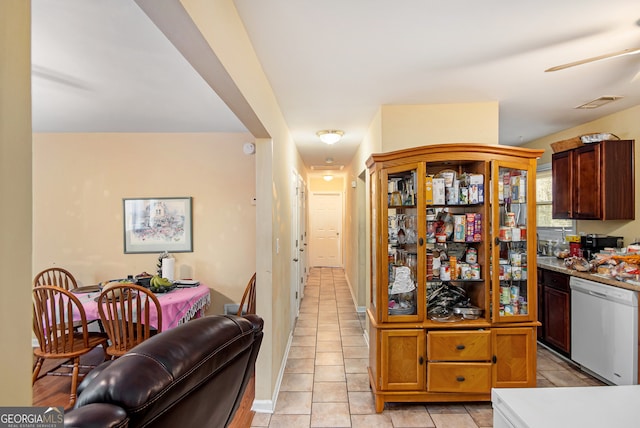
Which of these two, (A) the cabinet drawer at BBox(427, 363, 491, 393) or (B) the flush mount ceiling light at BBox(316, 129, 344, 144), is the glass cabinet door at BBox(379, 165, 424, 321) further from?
(B) the flush mount ceiling light at BBox(316, 129, 344, 144)

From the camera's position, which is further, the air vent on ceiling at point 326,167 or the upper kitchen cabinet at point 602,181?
the air vent on ceiling at point 326,167

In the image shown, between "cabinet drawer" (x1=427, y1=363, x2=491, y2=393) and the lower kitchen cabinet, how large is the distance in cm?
146

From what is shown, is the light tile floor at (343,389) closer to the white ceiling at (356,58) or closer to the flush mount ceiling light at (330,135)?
the flush mount ceiling light at (330,135)

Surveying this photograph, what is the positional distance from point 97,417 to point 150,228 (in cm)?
392

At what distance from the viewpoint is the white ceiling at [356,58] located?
65.0 inches

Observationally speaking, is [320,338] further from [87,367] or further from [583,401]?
[583,401]

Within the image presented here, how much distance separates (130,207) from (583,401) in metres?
4.49

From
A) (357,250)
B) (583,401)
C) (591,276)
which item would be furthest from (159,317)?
(591,276)

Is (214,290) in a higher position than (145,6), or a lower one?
lower

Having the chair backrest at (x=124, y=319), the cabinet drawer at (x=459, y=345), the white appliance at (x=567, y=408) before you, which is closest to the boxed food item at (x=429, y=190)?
the cabinet drawer at (x=459, y=345)

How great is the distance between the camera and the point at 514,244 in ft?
8.73
